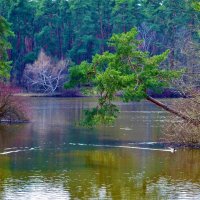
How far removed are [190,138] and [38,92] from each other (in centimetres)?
4594

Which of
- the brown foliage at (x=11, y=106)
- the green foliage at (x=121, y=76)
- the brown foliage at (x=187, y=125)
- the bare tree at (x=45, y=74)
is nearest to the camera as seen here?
the green foliage at (x=121, y=76)

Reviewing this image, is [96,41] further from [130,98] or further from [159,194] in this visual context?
[159,194]

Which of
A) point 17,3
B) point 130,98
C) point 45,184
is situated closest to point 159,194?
point 45,184

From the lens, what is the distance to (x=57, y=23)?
265 feet

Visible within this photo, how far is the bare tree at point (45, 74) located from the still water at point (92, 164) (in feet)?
108

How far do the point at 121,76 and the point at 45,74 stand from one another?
4569cm

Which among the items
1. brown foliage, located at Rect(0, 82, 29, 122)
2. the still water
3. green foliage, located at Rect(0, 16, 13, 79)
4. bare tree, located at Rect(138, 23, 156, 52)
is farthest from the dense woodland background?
the still water

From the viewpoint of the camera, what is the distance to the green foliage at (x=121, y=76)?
27.0m

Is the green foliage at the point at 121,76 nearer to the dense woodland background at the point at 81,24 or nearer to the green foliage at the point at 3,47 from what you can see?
the green foliage at the point at 3,47

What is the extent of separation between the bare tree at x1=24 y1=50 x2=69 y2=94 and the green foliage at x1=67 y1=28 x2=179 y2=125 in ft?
142

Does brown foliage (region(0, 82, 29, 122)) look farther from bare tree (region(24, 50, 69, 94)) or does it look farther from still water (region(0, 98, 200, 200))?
bare tree (region(24, 50, 69, 94))

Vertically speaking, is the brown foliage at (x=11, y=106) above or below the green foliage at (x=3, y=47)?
below

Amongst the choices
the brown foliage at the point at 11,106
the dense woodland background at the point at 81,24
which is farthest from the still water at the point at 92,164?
the dense woodland background at the point at 81,24

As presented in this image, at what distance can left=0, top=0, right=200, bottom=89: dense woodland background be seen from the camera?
7706cm
